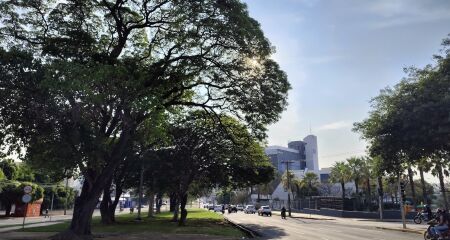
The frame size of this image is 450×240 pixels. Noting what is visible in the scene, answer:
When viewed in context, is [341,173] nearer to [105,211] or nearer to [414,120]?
[105,211]

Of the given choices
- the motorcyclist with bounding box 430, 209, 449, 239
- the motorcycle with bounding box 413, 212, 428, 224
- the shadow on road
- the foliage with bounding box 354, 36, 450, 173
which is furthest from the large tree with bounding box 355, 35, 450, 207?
the motorcycle with bounding box 413, 212, 428, 224

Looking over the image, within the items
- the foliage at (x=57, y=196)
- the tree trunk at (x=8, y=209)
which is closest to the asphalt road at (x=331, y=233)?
the tree trunk at (x=8, y=209)

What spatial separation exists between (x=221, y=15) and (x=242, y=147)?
13572 millimetres

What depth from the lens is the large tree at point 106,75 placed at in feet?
54.4

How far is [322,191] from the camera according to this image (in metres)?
104

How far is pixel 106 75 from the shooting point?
1634 centimetres

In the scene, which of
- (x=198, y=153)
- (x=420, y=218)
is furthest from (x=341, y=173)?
(x=198, y=153)

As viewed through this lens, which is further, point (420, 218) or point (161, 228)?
point (420, 218)

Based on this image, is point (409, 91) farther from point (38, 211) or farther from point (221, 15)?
point (38, 211)

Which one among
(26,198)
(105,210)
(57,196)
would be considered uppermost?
(57,196)

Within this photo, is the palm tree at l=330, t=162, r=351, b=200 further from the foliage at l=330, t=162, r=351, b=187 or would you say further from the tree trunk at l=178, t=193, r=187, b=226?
the tree trunk at l=178, t=193, r=187, b=226

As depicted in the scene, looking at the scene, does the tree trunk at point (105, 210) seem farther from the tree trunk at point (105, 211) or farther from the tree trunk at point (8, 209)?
the tree trunk at point (8, 209)

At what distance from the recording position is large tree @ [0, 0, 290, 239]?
54.4 feet

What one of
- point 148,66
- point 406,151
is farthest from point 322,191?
point 148,66
